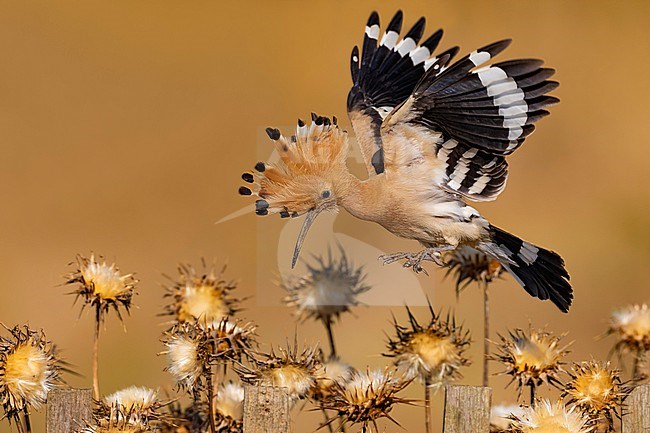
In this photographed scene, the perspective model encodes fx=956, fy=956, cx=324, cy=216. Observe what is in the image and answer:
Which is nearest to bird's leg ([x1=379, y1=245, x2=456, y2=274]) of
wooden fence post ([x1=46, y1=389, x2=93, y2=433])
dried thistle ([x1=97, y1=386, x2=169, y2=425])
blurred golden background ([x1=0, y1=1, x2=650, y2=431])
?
dried thistle ([x1=97, y1=386, x2=169, y2=425])

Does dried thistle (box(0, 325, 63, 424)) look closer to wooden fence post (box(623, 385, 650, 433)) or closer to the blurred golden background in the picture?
wooden fence post (box(623, 385, 650, 433))

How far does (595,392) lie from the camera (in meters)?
2.28

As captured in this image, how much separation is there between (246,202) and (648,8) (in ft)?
12.6

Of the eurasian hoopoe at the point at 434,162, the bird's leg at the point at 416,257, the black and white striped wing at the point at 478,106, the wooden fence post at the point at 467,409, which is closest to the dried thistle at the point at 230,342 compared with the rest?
the eurasian hoopoe at the point at 434,162

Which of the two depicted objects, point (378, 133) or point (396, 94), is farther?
point (396, 94)

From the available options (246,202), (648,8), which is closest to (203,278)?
(246,202)

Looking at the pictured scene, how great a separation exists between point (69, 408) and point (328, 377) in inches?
26.8

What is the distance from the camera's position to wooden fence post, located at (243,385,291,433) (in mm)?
2117

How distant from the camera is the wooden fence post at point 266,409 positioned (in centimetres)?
212

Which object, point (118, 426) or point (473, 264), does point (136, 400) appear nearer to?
point (118, 426)

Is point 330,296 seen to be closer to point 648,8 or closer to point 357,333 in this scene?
point 357,333

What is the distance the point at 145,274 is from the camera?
6.34 metres

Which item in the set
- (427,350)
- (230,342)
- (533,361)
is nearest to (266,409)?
(230,342)

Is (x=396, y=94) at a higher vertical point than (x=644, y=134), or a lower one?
lower
